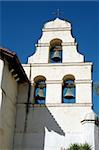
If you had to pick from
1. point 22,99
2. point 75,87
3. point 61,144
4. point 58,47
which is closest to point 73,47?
point 58,47

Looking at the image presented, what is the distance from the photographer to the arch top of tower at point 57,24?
19.5m

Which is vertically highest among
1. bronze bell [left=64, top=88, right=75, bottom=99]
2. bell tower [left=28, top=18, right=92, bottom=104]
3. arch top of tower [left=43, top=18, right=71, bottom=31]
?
arch top of tower [left=43, top=18, right=71, bottom=31]

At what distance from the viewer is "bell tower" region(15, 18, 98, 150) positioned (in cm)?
1677

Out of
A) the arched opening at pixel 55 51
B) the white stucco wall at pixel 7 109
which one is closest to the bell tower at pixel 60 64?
the arched opening at pixel 55 51

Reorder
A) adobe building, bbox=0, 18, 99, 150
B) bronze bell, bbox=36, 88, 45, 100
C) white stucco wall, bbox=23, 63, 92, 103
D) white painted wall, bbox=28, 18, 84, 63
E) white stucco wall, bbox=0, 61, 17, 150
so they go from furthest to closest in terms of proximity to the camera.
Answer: white painted wall, bbox=28, 18, 84, 63 → bronze bell, bbox=36, 88, 45, 100 → white stucco wall, bbox=23, 63, 92, 103 → adobe building, bbox=0, 18, 99, 150 → white stucco wall, bbox=0, 61, 17, 150

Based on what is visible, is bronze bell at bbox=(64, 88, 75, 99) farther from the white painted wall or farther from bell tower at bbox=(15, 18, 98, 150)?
the white painted wall

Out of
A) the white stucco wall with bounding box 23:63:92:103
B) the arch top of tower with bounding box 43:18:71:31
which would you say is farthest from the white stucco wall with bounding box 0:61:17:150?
the arch top of tower with bounding box 43:18:71:31

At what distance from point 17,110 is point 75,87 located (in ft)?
9.79

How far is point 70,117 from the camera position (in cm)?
1702

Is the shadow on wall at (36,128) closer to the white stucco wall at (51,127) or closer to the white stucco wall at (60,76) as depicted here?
the white stucco wall at (51,127)

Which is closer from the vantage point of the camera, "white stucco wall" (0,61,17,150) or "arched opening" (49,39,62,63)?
"white stucco wall" (0,61,17,150)

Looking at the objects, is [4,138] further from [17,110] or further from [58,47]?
[58,47]

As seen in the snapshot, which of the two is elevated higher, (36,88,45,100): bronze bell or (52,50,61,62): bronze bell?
(52,50,61,62): bronze bell

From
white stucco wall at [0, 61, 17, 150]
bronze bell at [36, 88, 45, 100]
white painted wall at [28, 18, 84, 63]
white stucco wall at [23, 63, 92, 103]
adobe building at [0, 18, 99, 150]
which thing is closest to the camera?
white stucco wall at [0, 61, 17, 150]
